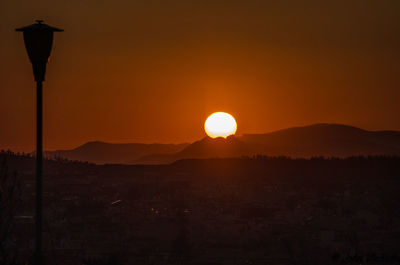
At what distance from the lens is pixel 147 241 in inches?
1030

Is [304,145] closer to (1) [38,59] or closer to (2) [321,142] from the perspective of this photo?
(2) [321,142]

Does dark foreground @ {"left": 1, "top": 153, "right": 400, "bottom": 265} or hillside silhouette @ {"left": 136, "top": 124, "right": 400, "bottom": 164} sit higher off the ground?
hillside silhouette @ {"left": 136, "top": 124, "right": 400, "bottom": 164}

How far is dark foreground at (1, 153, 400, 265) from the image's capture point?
24484 mm

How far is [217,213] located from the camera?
97.6 ft

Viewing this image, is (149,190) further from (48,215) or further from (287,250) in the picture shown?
(287,250)

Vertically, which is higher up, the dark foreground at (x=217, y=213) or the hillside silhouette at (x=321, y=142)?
the hillside silhouette at (x=321, y=142)

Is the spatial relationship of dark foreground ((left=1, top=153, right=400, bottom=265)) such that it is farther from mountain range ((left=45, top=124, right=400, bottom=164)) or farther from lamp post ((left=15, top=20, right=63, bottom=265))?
mountain range ((left=45, top=124, right=400, bottom=164))

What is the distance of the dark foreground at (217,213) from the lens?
24.5 meters

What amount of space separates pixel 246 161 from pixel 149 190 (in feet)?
27.1

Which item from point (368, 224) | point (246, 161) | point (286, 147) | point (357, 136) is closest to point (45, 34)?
point (368, 224)

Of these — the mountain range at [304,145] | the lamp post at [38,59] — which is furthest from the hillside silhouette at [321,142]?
the lamp post at [38,59]

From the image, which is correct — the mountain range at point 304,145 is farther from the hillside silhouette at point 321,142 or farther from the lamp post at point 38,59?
the lamp post at point 38,59

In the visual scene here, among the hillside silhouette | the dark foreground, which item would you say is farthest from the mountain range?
the dark foreground

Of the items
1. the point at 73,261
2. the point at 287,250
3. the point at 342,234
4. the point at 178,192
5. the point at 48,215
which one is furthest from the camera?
the point at 178,192
